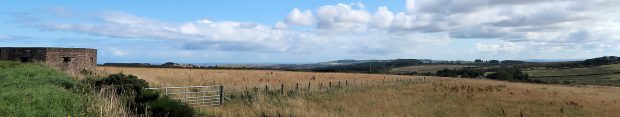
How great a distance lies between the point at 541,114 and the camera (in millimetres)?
27516

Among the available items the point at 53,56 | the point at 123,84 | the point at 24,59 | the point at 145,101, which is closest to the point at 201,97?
the point at 123,84

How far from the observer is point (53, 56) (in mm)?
33000

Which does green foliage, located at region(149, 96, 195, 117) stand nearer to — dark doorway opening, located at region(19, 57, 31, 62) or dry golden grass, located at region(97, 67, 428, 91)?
dry golden grass, located at region(97, 67, 428, 91)

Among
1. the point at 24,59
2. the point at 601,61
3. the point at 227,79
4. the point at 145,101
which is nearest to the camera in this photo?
the point at 145,101

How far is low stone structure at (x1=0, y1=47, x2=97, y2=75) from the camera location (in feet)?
107

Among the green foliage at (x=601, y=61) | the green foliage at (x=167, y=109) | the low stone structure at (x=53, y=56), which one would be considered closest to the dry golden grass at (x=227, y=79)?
the low stone structure at (x=53, y=56)

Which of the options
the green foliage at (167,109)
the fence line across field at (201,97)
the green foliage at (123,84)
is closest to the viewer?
the green foliage at (167,109)

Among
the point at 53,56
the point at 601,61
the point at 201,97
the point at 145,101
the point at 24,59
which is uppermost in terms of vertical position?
the point at 601,61

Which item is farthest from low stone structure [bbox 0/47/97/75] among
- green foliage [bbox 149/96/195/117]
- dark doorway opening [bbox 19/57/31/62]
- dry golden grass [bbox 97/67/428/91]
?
green foliage [bbox 149/96/195/117]

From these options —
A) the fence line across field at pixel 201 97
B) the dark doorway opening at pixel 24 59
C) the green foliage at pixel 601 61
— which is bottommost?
the fence line across field at pixel 201 97

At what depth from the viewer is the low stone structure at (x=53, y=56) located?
32.7 metres

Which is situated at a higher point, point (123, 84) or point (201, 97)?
point (123, 84)

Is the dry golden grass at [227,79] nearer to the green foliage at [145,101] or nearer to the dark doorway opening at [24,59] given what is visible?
the dark doorway opening at [24,59]

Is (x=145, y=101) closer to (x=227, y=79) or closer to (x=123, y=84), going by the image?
(x=123, y=84)
